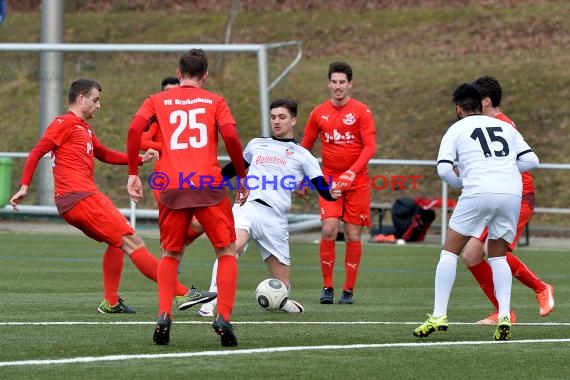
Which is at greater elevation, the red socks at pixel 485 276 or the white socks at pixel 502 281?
the white socks at pixel 502 281

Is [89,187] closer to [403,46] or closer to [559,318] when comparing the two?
[559,318]

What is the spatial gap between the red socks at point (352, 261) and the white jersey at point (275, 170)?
4.59 feet

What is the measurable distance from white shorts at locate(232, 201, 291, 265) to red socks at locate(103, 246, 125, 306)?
0.98m

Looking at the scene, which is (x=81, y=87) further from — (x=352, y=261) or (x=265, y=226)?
(x=352, y=261)

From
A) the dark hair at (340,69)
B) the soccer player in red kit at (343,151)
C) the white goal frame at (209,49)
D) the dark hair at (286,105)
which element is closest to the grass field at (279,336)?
the soccer player in red kit at (343,151)

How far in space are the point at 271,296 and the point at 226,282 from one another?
233 cm

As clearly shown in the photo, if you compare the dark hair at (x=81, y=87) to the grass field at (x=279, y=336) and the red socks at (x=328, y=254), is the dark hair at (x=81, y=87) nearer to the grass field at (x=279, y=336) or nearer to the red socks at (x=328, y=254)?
the grass field at (x=279, y=336)

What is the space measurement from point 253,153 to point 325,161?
5.57 feet

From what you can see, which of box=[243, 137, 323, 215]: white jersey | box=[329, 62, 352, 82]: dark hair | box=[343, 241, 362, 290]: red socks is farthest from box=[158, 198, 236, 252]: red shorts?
box=[329, 62, 352, 82]: dark hair

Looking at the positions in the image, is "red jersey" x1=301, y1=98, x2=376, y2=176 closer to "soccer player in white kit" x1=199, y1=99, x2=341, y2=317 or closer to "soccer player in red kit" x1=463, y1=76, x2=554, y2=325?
"soccer player in white kit" x1=199, y1=99, x2=341, y2=317

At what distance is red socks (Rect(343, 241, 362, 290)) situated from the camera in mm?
12008

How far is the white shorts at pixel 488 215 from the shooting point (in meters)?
8.66

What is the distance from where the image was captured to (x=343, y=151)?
12.3m

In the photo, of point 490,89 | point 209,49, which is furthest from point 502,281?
point 209,49
